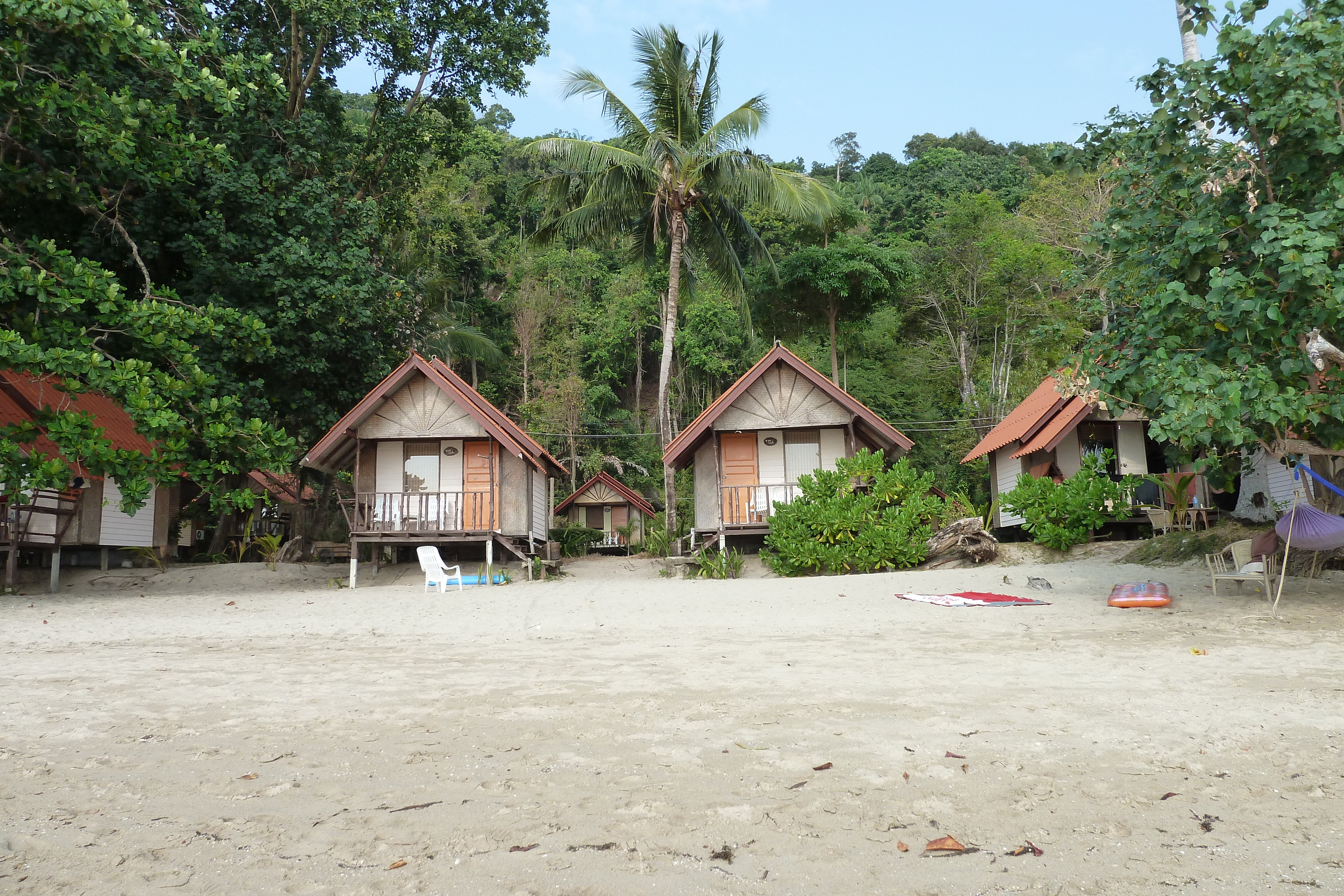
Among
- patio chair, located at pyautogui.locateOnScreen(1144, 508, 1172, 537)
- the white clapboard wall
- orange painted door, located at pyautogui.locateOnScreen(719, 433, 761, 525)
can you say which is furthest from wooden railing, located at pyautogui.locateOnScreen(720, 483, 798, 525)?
the white clapboard wall

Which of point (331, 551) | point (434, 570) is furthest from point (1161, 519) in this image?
point (331, 551)

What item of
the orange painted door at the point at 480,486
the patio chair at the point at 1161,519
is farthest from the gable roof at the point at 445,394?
the patio chair at the point at 1161,519

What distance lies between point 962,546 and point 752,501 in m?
4.41

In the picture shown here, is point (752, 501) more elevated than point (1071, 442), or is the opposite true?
point (1071, 442)

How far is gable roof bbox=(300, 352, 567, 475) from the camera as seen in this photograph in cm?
1741

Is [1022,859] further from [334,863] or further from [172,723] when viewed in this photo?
[172,723]

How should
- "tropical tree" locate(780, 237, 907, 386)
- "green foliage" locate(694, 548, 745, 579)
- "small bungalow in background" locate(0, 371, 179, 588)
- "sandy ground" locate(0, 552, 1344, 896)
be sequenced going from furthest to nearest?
"tropical tree" locate(780, 237, 907, 386) → "green foliage" locate(694, 548, 745, 579) → "small bungalow in background" locate(0, 371, 179, 588) → "sandy ground" locate(0, 552, 1344, 896)

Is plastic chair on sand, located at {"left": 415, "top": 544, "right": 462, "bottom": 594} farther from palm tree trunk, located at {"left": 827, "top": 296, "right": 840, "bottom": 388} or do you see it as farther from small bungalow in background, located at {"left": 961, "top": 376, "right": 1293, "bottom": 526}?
palm tree trunk, located at {"left": 827, "top": 296, "right": 840, "bottom": 388}

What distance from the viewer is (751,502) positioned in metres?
18.9

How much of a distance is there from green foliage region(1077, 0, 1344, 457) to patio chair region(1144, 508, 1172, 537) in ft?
22.8

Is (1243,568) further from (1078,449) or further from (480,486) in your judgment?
(480,486)

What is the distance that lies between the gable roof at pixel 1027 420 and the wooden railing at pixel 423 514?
11951 millimetres

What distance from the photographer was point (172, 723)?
17.8 feet

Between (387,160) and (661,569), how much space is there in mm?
11412
